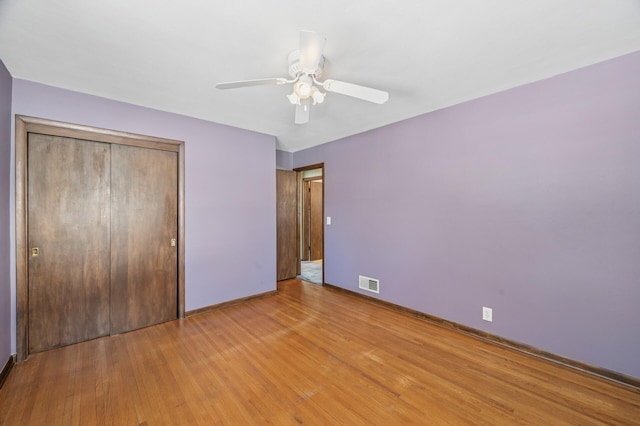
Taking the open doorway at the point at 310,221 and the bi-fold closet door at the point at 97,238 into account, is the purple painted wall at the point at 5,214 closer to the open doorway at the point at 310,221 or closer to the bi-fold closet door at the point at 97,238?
the bi-fold closet door at the point at 97,238

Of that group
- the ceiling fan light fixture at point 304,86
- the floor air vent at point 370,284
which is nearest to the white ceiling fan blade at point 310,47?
the ceiling fan light fixture at point 304,86

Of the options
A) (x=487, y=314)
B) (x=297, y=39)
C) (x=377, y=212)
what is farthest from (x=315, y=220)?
(x=297, y=39)

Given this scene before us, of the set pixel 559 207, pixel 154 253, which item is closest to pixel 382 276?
pixel 559 207

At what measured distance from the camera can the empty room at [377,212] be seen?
5.33ft

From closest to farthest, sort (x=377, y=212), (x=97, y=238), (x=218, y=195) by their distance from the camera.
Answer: (x=97, y=238), (x=218, y=195), (x=377, y=212)

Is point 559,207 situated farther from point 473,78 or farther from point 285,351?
point 285,351

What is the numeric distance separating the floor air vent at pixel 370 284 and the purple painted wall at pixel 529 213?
136mm

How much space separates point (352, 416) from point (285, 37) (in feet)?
8.39

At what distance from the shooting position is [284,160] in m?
4.96

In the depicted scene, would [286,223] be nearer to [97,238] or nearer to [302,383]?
[97,238]

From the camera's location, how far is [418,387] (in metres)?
1.87

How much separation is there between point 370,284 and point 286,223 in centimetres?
204

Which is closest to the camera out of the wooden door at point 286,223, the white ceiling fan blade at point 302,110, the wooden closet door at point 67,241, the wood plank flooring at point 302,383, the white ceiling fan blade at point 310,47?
the white ceiling fan blade at point 310,47

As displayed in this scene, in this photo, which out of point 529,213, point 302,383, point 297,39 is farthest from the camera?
point 529,213
